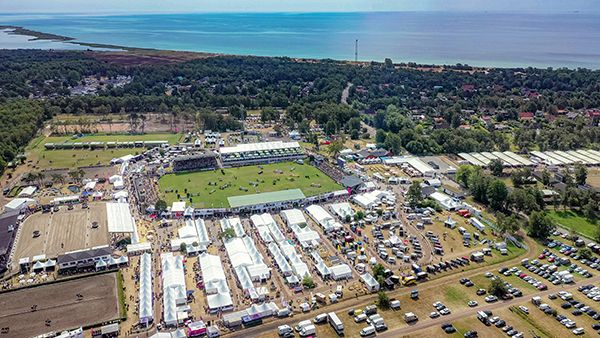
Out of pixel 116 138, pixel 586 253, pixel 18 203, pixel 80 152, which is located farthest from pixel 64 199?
pixel 586 253

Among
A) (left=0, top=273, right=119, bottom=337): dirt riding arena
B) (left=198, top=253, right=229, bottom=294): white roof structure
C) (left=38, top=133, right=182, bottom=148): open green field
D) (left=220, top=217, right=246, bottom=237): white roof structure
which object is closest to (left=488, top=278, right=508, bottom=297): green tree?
(left=198, top=253, right=229, bottom=294): white roof structure

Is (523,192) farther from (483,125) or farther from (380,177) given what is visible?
(483,125)

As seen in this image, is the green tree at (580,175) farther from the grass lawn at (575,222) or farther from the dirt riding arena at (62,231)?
the dirt riding arena at (62,231)

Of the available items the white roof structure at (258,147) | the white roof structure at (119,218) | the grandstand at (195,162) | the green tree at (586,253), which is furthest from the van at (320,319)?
the white roof structure at (258,147)

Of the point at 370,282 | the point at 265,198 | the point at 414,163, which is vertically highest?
the point at 414,163

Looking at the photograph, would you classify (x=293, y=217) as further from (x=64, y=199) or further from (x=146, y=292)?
(x=64, y=199)
